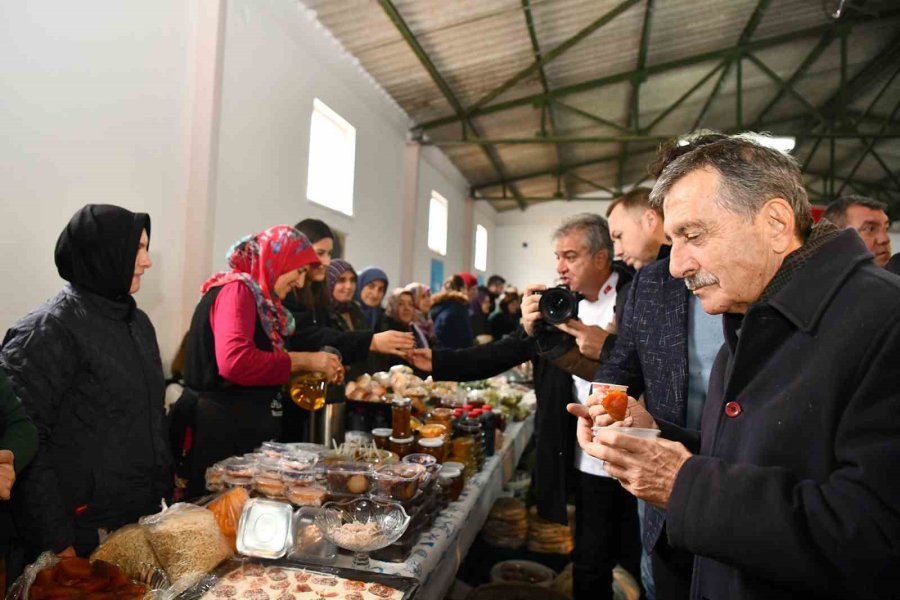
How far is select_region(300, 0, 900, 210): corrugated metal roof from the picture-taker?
17.9 ft

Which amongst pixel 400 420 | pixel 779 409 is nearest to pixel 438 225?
pixel 400 420

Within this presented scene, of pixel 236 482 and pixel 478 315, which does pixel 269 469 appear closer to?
pixel 236 482

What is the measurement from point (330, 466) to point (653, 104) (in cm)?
→ 852

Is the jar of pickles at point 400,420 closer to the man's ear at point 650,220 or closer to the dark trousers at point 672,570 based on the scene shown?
the dark trousers at point 672,570

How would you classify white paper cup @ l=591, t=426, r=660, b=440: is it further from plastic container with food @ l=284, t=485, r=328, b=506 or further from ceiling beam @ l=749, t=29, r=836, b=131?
ceiling beam @ l=749, t=29, r=836, b=131

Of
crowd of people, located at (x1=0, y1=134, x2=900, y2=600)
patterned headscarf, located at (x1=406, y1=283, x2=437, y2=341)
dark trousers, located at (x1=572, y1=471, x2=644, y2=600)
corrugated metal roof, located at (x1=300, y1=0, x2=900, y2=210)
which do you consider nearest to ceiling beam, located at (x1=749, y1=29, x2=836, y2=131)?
corrugated metal roof, located at (x1=300, y1=0, x2=900, y2=210)

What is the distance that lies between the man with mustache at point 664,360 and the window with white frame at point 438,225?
793 cm

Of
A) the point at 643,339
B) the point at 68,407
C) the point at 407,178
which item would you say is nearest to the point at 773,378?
the point at 643,339

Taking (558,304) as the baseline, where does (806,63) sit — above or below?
above

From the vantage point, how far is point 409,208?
7902 mm

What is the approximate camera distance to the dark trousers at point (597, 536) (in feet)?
7.07

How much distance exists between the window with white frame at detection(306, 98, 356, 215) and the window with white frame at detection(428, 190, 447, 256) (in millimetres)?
3587

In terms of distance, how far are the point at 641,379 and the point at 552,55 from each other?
5.43m

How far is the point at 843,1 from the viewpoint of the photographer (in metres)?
5.58
